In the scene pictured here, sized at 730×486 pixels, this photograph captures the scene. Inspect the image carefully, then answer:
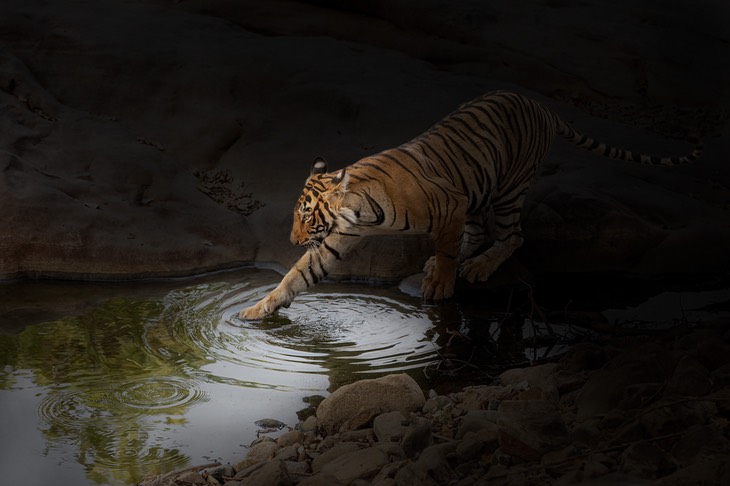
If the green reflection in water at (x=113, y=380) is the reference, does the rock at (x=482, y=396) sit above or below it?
above

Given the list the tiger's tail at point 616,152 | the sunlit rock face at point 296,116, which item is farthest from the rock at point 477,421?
the tiger's tail at point 616,152

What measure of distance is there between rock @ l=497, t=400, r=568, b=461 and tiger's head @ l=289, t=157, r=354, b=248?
7.23 feet

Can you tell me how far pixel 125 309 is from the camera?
5309 millimetres

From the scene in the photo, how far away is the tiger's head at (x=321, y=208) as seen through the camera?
199 inches

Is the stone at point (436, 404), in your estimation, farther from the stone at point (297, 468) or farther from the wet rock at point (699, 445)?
the wet rock at point (699, 445)

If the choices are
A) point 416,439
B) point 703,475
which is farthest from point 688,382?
point 416,439

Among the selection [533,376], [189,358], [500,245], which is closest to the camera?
[533,376]

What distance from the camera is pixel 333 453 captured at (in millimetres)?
3365

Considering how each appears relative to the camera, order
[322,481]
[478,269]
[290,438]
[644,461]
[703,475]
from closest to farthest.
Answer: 1. [703,475]
2. [644,461]
3. [322,481]
4. [290,438]
5. [478,269]

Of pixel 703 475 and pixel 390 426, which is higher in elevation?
pixel 703 475

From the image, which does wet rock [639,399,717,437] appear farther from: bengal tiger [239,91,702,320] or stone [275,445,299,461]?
bengal tiger [239,91,702,320]

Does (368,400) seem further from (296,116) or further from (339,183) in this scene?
(296,116)

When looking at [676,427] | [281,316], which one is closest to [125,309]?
[281,316]

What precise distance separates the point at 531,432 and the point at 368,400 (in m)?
0.99
